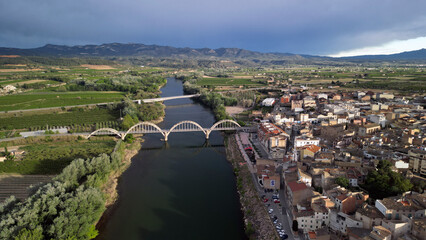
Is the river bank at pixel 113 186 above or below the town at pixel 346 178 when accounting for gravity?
below

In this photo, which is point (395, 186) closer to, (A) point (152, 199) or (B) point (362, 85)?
(A) point (152, 199)

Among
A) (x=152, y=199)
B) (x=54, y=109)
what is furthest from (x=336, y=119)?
(x=54, y=109)

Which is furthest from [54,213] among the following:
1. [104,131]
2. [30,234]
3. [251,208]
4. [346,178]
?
[104,131]

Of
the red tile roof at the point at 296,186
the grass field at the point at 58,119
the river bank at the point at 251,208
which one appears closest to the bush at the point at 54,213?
the river bank at the point at 251,208

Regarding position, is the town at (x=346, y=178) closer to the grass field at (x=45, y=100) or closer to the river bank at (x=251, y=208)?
the river bank at (x=251, y=208)

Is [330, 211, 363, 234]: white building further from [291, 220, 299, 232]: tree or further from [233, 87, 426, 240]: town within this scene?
[291, 220, 299, 232]: tree

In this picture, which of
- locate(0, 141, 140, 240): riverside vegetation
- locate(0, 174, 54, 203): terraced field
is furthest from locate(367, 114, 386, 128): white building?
locate(0, 174, 54, 203): terraced field

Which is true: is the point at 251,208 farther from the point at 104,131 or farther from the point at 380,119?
the point at 104,131
